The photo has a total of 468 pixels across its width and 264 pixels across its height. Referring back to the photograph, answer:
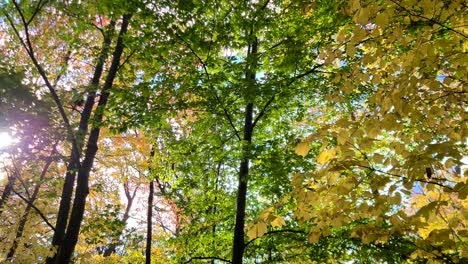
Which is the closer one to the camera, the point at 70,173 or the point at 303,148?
the point at 303,148

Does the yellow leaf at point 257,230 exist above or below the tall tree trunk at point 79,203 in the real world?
below

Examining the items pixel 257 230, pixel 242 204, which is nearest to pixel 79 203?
pixel 242 204

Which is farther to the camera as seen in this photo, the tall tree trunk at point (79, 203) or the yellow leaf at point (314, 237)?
the tall tree trunk at point (79, 203)

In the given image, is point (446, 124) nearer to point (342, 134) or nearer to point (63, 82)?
point (342, 134)

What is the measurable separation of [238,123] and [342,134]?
19.8 ft

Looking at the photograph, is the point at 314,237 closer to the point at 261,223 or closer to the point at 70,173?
the point at 261,223

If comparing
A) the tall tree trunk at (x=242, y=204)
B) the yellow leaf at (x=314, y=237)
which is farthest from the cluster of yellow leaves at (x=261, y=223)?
the tall tree trunk at (x=242, y=204)

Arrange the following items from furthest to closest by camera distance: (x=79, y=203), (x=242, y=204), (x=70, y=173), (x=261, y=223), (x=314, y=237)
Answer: (x=70, y=173) < (x=242, y=204) < (x=79, y=203) < (x=314, y=237) < (x=261, y=223)

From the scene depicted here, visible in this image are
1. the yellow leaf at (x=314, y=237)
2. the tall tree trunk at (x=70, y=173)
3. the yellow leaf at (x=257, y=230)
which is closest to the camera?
the yellow leaf at (x=257, y=230)

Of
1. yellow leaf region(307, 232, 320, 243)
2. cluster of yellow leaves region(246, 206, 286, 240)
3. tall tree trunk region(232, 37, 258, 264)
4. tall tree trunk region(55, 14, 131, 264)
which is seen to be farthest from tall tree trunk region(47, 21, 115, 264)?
yellow leaf region(307, 232, 320, 243)

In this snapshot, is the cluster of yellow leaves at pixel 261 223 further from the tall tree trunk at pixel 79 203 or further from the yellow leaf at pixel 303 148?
the tall tree trunk at pixel 79 203

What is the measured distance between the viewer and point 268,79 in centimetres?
633

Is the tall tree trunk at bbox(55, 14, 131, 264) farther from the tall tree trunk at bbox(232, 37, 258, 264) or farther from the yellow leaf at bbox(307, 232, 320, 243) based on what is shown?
the yellow leaf at bbox(307, 232, 320, 243)

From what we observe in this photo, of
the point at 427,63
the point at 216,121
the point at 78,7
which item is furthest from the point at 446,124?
the point at 78,7
